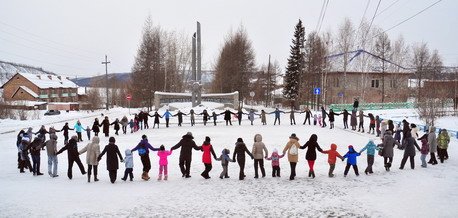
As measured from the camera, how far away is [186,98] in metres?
43.2

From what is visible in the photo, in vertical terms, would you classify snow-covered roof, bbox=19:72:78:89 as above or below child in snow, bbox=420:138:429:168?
above

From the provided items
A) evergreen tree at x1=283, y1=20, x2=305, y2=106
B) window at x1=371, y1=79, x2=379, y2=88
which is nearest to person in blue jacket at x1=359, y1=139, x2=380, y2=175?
evergreen tree at x1=283, y1=20, x2=305, y2=106

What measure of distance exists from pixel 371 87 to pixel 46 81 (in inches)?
2813

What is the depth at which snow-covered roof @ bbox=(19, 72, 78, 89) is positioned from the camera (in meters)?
80.6

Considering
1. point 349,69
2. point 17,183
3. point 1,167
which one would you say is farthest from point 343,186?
point 349,69

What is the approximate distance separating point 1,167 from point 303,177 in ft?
37.5

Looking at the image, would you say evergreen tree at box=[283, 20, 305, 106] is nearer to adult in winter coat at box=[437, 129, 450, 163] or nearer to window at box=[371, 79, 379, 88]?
window at box=[371, 79, 379, 88]

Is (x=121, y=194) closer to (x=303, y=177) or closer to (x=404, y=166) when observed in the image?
(x=303, y=177)

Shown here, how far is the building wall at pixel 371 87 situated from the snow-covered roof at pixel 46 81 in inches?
2431

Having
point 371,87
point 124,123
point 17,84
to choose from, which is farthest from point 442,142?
point 17,84

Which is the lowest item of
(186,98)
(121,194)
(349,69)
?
(121,194)

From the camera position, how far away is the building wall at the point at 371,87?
5984cm

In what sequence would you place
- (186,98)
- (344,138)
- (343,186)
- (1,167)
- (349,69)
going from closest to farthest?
(343,186), (1,167), (344,138), (186,98), (349,69)

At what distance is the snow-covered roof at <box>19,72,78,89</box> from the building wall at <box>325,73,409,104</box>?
6176 cm
